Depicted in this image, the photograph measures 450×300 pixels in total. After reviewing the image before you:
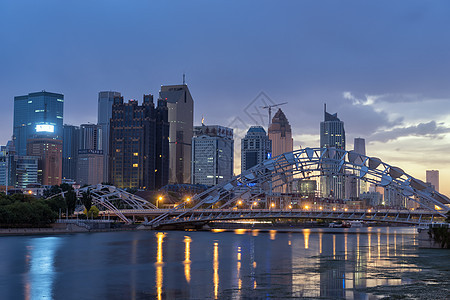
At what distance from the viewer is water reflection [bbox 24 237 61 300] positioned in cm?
4581

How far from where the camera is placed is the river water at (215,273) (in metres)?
45.0

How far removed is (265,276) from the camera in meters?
54.7

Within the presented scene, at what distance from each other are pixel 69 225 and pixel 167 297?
89.7 meters

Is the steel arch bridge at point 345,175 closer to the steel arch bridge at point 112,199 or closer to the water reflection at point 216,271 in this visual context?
the steel arch bridge at point 112,199

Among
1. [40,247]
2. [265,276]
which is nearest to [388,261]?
[265,276]

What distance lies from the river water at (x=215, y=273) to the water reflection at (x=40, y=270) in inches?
2.9

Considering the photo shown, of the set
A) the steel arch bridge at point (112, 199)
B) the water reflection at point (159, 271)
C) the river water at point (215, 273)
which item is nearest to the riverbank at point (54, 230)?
the steel arch bridge at point (112, 199)

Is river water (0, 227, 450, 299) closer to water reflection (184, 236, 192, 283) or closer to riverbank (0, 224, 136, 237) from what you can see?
water reflection (184, 236, 192, 283)

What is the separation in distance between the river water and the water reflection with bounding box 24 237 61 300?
7 centimetres

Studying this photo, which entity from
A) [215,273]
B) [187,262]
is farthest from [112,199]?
[215,273]

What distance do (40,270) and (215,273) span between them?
55.1 feet

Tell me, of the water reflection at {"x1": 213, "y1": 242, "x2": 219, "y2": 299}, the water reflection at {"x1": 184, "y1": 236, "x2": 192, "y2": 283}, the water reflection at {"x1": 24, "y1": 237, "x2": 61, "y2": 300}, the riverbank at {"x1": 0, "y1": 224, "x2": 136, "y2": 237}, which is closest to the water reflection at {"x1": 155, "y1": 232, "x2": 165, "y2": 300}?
the water reflection at {"x1": 184, "y1": 236, "x2": 192, "y2": 283}

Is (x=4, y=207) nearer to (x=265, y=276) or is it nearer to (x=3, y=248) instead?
(x=3, y=248)

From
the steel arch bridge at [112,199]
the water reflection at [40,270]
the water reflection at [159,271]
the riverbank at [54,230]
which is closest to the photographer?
the water reflection at [159,271]
